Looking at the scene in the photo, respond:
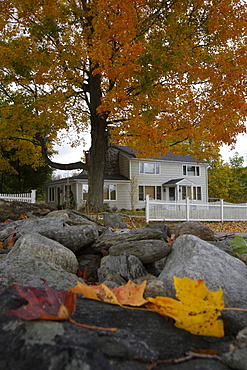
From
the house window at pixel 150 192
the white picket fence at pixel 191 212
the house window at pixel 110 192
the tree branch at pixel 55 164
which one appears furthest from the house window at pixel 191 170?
the tree branch at pixel 55 164

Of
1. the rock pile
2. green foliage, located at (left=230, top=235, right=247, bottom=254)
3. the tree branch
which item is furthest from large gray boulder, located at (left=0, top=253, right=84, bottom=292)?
the tree branch

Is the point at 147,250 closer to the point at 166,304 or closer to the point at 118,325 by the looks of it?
the point at 166,304

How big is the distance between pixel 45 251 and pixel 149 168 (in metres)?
28.7

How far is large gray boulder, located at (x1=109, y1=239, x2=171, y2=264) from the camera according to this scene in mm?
2617

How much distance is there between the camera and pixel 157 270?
105 inches

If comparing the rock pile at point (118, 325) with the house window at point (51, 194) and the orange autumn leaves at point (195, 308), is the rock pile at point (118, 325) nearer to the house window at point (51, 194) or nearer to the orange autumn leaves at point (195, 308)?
the orange autumn leaves at point (195, 308)

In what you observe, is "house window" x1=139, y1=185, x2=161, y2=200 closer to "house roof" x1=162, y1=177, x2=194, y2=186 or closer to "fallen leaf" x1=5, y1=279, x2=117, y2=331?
"house roof" x1=162, y1=177, x2=194, y2=186

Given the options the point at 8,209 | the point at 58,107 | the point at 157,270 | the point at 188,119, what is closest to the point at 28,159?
the point at 58,107

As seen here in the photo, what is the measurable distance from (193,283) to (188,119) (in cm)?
1250

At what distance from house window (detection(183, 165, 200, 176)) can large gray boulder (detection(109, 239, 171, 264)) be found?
103ft

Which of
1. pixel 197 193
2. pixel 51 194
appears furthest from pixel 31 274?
pixel 197 193

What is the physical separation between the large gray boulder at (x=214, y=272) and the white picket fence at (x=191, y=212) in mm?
12176

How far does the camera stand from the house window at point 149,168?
30.4 meters

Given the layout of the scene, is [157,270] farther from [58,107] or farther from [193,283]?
[58,107]
